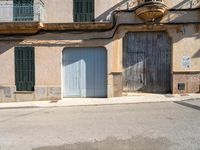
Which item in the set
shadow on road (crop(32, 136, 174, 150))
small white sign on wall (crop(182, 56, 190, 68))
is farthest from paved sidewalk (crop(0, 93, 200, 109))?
shadow on road (crop(32, 136, 174, 150))

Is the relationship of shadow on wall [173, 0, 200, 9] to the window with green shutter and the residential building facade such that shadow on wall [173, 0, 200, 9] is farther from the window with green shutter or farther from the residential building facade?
the window with green shutter

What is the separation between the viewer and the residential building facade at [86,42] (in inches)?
637

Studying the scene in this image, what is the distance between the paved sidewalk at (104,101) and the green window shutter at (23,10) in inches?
170

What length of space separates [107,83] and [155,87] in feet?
8.61

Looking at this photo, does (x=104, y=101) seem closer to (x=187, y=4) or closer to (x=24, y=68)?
(x=24, y=68)

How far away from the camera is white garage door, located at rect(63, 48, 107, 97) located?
54.4 ft

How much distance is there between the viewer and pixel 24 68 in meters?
16.4

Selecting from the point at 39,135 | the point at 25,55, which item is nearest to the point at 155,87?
the point at 25,55

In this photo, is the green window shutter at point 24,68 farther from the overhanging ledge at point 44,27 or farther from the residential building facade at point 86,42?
the overhanging ledge at point 44,27

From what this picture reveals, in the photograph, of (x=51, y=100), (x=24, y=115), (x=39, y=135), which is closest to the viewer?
(x=39, y=135)

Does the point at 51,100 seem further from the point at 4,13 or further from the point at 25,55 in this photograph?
the point at 4,13

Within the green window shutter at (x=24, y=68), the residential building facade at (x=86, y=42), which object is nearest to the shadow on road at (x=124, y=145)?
the residential building facade at (x=86, y=42)

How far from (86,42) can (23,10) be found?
3.62 meters

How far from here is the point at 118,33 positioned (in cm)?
1642
